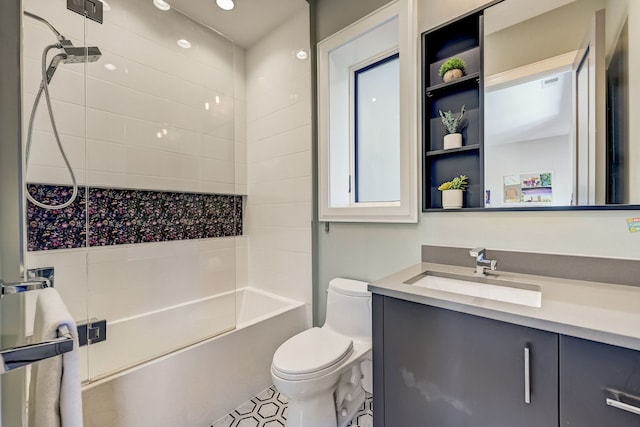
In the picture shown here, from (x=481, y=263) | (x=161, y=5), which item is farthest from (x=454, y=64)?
(x=161, y=5)

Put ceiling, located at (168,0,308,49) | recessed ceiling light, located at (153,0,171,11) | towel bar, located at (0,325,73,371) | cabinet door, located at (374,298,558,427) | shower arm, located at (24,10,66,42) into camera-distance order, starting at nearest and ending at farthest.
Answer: towel bar, located at (0,325,73,371) < cabinet door, located at (374,298,558,427) < shower arm, located at (24,10,66,42) < recessed ceiling light, located at (153,0,171,11) < ceiling, located at (168,0,308,49)

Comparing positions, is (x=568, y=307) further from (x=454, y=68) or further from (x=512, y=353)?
(x=454, y=68)

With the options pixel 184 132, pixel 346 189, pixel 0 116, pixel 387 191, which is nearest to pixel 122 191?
pixel 184 132

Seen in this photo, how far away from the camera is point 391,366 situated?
101 cm

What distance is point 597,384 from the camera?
25.9 inches

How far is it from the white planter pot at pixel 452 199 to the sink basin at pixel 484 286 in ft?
1.18

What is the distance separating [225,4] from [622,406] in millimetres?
2839

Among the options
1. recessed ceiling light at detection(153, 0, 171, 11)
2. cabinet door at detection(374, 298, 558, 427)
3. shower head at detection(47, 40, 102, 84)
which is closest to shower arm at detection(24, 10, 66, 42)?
shower head at detection(47, 40, 102, 84)

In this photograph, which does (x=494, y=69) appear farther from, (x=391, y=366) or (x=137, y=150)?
(x=137, y=150)

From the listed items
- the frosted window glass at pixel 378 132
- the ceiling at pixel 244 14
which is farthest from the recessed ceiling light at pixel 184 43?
the frosted window glass at pixel 378 132

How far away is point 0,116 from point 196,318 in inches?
64.6

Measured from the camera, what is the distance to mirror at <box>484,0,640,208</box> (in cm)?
106

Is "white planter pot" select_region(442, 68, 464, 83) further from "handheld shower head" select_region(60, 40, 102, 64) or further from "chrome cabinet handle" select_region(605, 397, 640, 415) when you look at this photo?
"handheld shower head" select_region(60, 40, 102, 64)

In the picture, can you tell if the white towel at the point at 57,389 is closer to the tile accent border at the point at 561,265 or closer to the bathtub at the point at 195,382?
the bathtub at the point at 195,382
